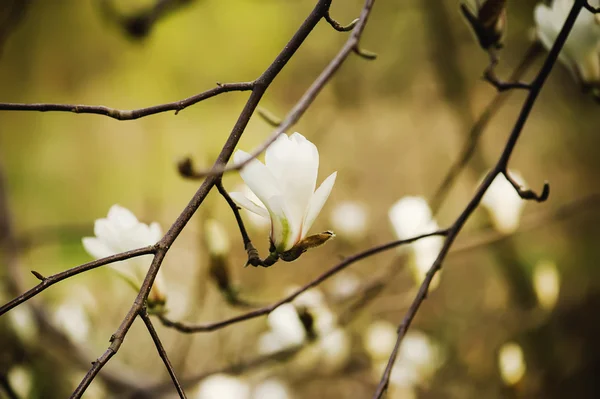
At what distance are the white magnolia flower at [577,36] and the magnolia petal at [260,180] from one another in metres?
0.27

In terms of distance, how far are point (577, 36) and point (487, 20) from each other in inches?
4.0

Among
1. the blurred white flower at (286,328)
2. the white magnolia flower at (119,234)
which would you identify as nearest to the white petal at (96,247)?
the white magnolia flower at (119,234)

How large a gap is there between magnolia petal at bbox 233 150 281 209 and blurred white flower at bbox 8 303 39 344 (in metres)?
0.63

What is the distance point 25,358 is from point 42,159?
105 cm

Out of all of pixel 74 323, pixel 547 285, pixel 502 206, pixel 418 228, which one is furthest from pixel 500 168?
pixel 74 323

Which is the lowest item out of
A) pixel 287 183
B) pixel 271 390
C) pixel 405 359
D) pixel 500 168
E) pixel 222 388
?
pixel 405 359

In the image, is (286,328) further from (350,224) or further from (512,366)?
(350,224)

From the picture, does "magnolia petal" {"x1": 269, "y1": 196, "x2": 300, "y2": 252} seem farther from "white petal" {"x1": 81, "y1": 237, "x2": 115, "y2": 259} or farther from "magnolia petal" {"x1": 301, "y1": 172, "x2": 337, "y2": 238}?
"white petal" {"x1": 81, "y1": 237, "x2": 115, "y2": 259}

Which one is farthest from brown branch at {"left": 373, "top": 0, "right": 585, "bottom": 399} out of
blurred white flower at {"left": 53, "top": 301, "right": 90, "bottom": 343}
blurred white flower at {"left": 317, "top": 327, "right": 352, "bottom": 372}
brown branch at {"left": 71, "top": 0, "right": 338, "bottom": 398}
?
blurred white flower at {"left": 53, "top": 301, "right": 90, "bottom": 343}

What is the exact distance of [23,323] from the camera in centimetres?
74

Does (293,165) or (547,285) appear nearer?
(293,165)

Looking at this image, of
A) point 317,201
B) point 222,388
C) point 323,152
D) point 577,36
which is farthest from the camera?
point 323,152

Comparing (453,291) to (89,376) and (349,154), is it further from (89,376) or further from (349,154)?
(89,376)

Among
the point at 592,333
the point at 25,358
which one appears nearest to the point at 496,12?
the point at 25,358
